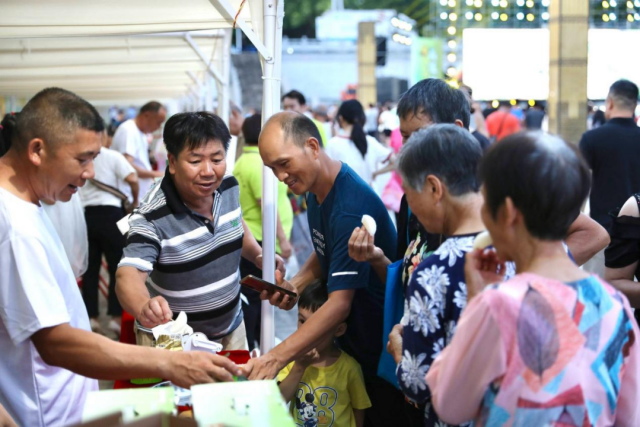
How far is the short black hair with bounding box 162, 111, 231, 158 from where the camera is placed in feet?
10.8

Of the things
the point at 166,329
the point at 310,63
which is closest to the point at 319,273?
the point at 166,329

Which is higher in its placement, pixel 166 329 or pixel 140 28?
pixel 140 28

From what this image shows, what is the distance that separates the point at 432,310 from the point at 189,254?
1.54 metres

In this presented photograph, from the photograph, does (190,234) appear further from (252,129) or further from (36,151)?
(252,129)

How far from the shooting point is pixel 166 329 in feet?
9.04

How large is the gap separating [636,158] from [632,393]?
186 inches

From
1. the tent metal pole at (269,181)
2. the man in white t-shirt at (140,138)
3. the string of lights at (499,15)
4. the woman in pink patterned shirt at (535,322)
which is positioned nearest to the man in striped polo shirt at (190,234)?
the tent metal pole at (269,181)

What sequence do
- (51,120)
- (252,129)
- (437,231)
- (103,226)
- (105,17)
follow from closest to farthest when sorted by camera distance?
(437,231) < (51,120) < (105,17) < (252,129) < (103,226)

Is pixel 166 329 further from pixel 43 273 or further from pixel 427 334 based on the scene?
pixel 427 334

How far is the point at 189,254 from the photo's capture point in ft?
10.9

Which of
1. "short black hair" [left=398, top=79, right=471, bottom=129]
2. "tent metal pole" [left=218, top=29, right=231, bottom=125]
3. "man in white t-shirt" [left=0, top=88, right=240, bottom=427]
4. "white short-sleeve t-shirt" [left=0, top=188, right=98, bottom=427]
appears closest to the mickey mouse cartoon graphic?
"man in white t-shirt" [left=0, top=88, right=240, bottom=427]

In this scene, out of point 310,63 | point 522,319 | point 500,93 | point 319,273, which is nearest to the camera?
point 522,319

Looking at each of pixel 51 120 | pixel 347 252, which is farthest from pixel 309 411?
pixel 51 120

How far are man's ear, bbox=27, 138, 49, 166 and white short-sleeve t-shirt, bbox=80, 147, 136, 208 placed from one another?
513cm
